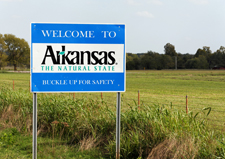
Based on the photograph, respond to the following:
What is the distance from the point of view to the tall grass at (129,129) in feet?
17.1

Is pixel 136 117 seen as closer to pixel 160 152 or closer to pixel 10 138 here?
pixel 160 152

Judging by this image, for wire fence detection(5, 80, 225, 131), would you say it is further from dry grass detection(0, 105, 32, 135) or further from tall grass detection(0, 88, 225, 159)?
dry grass detection(0, 105, 32, 135)

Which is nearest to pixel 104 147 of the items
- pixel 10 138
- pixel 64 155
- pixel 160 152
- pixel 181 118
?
pixel 64 155

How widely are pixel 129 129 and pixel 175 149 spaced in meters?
1.37

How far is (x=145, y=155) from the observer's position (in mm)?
5590

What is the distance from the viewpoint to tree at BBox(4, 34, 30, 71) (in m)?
105

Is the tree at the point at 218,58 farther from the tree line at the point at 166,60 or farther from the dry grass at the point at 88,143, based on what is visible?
the dry grass at the point at 88,143

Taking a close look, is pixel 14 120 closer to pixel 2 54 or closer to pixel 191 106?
pixel 191 106

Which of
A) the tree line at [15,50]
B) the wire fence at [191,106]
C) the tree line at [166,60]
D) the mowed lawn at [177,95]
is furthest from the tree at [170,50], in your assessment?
the wire fence at [191,106]

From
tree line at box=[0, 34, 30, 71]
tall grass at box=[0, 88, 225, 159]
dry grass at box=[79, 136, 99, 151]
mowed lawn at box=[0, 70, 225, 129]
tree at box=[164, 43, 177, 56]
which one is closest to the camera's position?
tall grass at box=[0, 88, 225, 159]

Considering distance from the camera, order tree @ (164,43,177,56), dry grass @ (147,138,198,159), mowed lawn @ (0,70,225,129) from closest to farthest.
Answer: dry grass @ (147,138,198,159)
mowed lawn @ (0,70,225,129)
tree @ (164,43,177,56)

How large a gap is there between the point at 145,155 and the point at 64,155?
157 cm

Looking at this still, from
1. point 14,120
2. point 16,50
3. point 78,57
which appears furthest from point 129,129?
point 16,50

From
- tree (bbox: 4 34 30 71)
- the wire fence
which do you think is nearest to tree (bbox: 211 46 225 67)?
tree (bbox: 4 34 30 71)
